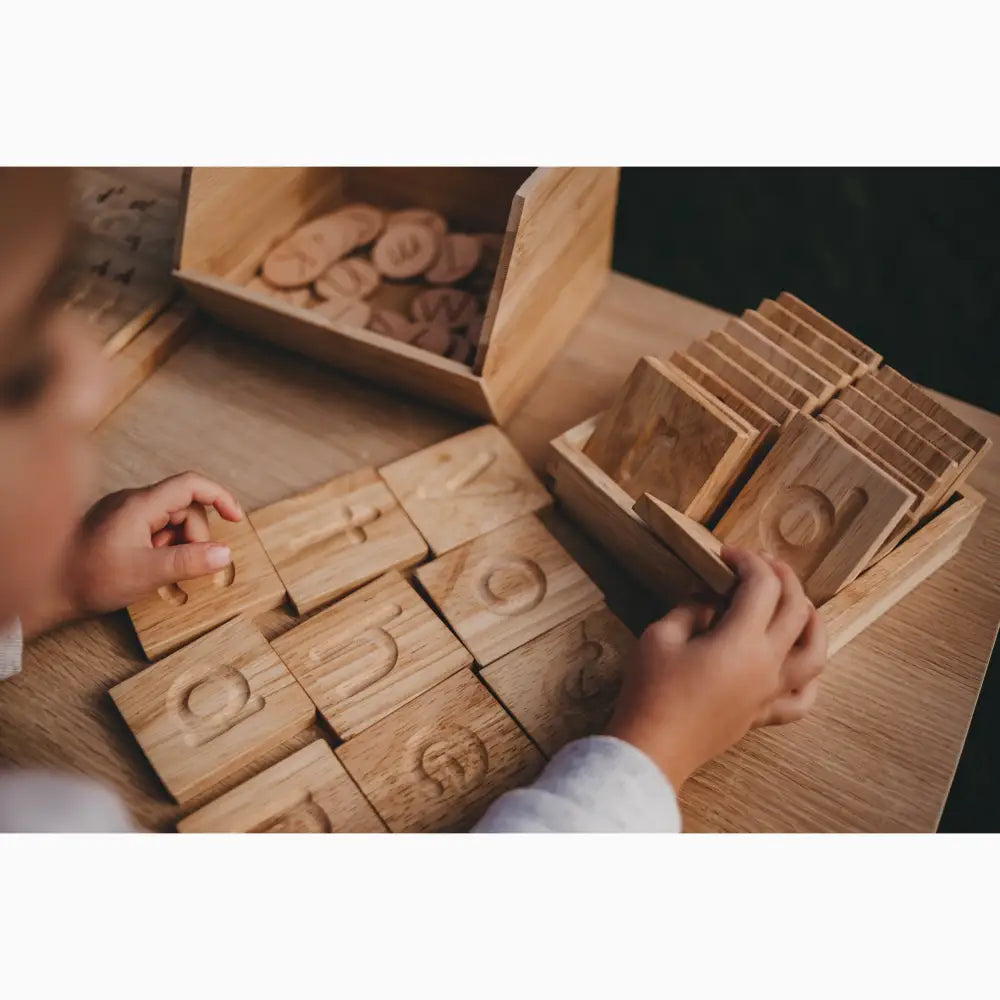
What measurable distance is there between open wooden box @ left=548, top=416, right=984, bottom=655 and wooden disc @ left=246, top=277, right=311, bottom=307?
0.47 m

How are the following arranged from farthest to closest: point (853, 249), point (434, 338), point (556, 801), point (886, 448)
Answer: point (853, 249), point (434, 338), point (886, 448), point (556, 801)

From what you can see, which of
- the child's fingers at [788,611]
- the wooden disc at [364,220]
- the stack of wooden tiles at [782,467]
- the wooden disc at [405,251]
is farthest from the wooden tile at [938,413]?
the wooden disc at [364,220]

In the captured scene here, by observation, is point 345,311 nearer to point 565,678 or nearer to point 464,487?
point 464,487

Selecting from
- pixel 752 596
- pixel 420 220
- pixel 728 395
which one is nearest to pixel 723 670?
pixel 752 596

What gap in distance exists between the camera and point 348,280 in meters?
1.20

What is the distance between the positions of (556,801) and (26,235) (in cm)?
61

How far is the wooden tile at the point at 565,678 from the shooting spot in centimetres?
83

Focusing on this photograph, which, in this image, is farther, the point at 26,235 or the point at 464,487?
the point at 464,487

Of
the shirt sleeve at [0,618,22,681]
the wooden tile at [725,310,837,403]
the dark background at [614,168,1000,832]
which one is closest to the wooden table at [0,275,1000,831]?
the shirt sleeve at [0,618,22,681]

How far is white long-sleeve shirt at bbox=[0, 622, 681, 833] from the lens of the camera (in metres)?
0.72

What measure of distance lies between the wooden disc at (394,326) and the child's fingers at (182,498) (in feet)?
1.12

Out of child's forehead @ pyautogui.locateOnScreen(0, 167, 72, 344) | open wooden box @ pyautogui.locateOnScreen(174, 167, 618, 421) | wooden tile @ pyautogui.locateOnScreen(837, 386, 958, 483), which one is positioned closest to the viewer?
child's forehead @ pyautogui.locateOnScreen(0, 167, 72, 344)

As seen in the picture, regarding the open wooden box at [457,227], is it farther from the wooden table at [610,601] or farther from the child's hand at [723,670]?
the child's hand at [723,670]

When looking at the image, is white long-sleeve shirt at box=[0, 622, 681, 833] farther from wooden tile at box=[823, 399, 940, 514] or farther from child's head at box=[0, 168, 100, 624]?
wooden tile at box=[823, 399, 940, 514]
